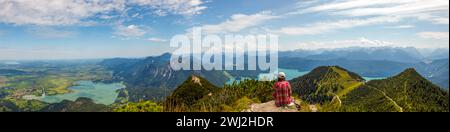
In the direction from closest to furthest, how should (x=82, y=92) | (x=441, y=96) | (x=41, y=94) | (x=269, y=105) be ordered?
(x=269, y=105) < (x=441, y=96) < (x=41, y=94) < (x=82, y=92)
